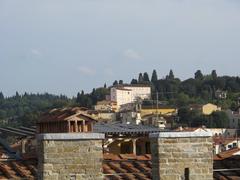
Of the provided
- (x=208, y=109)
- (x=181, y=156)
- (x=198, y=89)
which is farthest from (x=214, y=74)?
(x=181, y=156)

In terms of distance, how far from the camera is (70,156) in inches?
327

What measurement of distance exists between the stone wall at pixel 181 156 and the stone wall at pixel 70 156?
2.38ft

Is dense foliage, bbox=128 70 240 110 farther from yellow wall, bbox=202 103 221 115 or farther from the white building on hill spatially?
yellow wall, bbox=202 103 221 115

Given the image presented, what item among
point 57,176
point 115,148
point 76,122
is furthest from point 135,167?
point 115,148

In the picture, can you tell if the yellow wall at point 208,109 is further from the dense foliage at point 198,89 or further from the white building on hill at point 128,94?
the white building on hill at point 128,94

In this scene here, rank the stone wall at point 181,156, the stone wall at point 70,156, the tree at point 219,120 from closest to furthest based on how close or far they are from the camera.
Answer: the stone wall at point 70,156 < the stone wall at point 181,156 < the tree at point 219,120

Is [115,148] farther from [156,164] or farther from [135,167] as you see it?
[156,164]

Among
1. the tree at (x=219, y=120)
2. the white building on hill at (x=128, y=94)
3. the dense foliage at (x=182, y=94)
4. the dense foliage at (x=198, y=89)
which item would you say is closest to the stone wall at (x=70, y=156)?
the tree at (x=219, y=120)

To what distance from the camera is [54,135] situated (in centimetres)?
826

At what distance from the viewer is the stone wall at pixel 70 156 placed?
8.18 m

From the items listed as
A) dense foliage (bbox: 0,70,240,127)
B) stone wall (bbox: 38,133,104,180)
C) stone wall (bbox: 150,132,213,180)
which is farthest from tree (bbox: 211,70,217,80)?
stone wall (bbox: 38,133,104,180)

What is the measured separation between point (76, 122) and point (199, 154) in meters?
12.1

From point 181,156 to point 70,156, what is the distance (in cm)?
142

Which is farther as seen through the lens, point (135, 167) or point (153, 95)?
point (153, 95)
